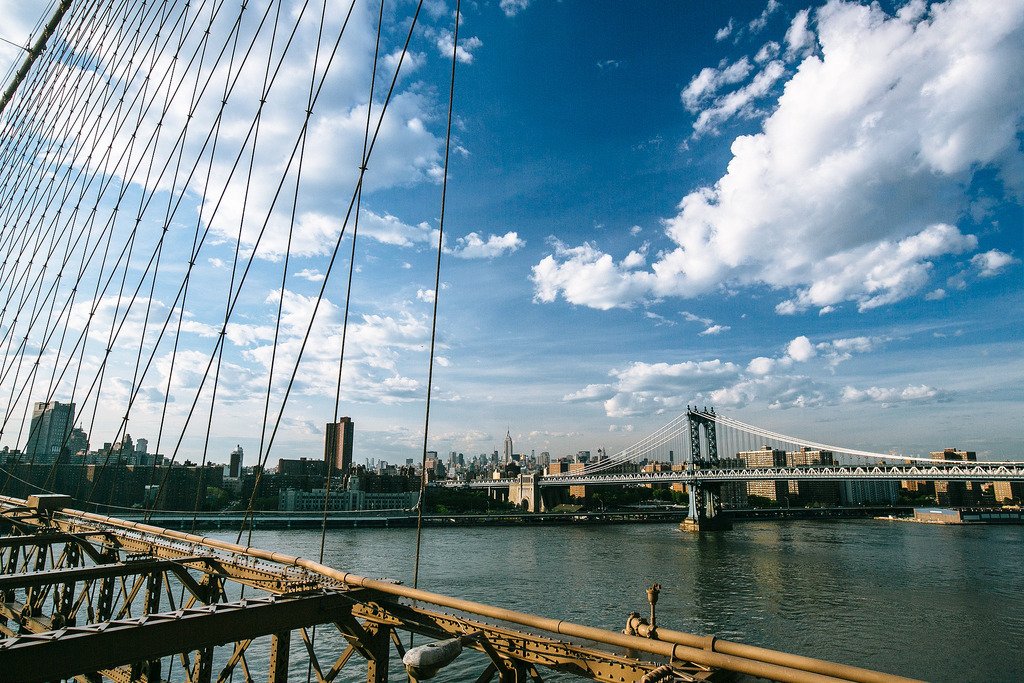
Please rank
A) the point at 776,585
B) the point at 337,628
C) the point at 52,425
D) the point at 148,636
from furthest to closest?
the point at 52,425, the point at 776,585, the point at 337,628, the point at 148,636

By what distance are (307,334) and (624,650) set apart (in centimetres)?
578

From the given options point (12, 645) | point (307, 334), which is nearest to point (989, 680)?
point (307, 334)

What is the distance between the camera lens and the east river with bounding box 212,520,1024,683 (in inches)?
755

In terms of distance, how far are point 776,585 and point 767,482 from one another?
103 meters

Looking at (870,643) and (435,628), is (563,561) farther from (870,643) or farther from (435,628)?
(435,628)

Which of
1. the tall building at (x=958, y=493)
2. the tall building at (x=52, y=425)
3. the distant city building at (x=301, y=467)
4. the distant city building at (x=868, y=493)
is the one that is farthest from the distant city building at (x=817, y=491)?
the tall building at (x=52, y=425)

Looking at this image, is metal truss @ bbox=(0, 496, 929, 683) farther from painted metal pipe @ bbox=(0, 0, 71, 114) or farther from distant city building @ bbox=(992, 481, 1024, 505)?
distant city building @ bbox=(992, 481, 1024, 505)

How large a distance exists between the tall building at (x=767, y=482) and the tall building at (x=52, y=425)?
109946 millimetres

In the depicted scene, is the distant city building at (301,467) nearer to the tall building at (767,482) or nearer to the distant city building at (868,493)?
the tall building at (767,482)

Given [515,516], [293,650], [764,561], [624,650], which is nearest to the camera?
[624,650]

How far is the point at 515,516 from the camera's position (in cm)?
7875

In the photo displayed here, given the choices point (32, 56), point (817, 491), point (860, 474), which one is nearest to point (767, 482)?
point (817, 491)

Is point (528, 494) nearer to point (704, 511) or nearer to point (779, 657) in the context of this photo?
point (704, 511)

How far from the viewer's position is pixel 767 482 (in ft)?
401
